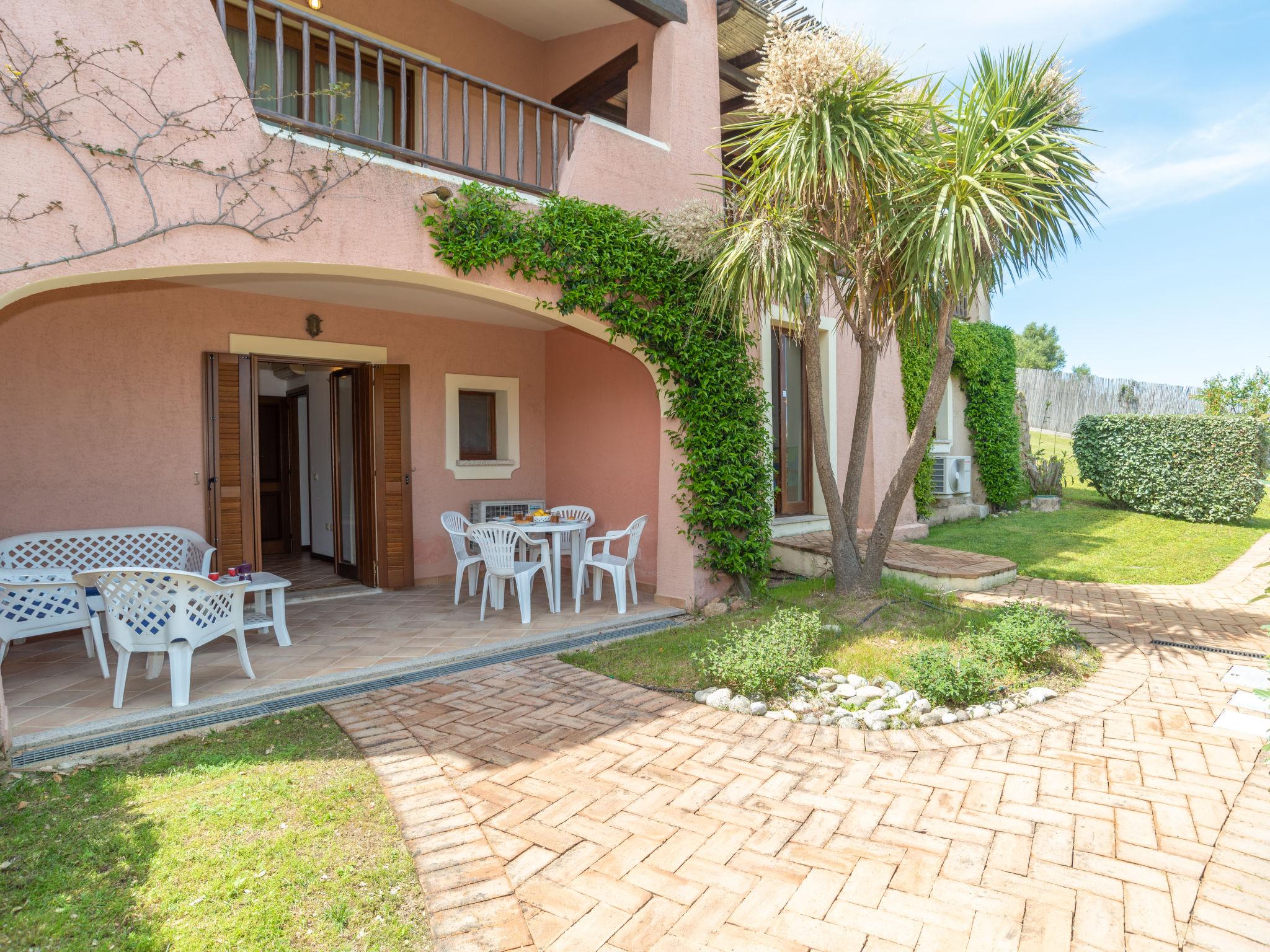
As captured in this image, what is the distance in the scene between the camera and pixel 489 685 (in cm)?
430

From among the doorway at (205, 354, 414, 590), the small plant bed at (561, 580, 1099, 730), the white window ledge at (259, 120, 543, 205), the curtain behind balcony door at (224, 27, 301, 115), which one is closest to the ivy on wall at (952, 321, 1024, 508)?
the small plant bed at (561, 580, 1099, 730)

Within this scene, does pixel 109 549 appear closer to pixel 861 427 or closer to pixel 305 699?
pixel 305 699

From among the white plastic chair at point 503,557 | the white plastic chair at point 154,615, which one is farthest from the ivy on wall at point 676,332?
the white plastic chair at point 154,615

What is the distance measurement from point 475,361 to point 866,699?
571 centimetres

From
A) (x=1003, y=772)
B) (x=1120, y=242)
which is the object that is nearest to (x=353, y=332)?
(x=1003, y=772)

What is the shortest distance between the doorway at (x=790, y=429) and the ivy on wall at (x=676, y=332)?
5.77 ft

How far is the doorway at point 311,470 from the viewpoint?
6.24 metres

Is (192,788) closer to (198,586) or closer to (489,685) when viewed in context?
(198,586)

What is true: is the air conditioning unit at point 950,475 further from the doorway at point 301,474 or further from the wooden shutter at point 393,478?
the doorway at point 301,474

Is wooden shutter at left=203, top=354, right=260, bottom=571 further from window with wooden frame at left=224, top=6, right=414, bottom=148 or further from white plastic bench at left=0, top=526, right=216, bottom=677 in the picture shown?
window with wooden frame at left=224, top=6, right=414, bottom=148

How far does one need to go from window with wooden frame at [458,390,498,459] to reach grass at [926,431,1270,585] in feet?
18.8

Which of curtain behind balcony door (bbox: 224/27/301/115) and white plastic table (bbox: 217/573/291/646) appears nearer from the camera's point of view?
white plastic table (bbox: 217/573/291/646)

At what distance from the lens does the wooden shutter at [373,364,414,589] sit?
7.23 meters

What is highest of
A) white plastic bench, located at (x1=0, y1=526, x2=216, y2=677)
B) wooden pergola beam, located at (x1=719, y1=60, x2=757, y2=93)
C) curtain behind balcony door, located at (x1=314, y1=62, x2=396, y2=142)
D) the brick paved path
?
wooden pergola beam, located at (x1=719, y1=60, x2=757, y2=93)
